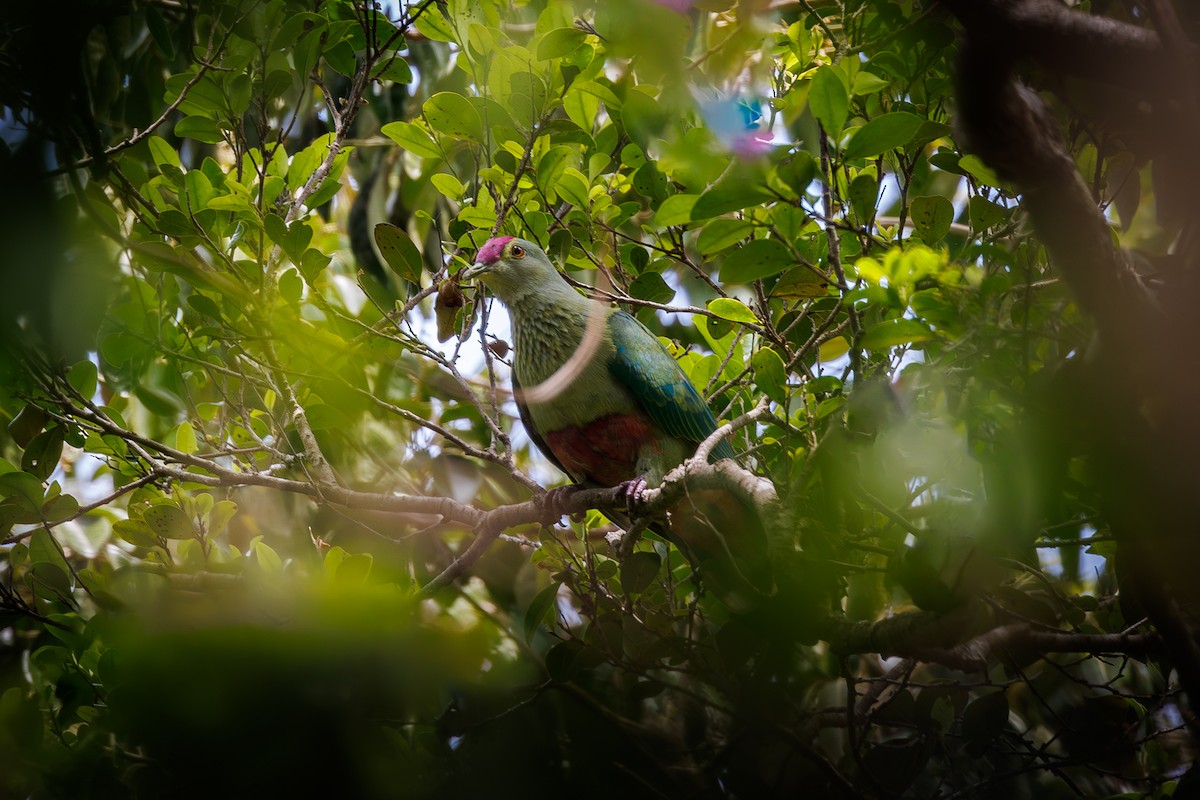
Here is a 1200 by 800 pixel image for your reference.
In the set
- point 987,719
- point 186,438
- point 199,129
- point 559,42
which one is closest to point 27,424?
point 186,438

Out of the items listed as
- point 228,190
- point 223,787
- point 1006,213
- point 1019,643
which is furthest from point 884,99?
point 223,787

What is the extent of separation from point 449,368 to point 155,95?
6.75ft

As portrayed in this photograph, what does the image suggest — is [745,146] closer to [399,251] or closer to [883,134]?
[883,134]

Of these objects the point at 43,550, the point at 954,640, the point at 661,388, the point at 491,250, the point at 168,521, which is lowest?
the point at 43,550

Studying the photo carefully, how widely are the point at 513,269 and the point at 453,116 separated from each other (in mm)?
1012

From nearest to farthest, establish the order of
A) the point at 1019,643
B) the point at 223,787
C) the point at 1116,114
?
the point at 223,787 < the point at 1116,114 < the point at 1019,643

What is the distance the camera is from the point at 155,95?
4.16 metres

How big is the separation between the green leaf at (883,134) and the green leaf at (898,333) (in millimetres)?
442

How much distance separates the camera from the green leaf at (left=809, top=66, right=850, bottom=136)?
2.13m

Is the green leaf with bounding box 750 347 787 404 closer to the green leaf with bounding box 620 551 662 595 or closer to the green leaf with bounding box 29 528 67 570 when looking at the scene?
the green leaf with bounding box 620 551 662 595

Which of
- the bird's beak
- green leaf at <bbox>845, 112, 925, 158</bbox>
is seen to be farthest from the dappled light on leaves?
the bird's beak

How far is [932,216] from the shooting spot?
271cm

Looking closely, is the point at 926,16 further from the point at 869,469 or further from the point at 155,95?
the point at 155,95

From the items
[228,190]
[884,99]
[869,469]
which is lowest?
[869,469]
